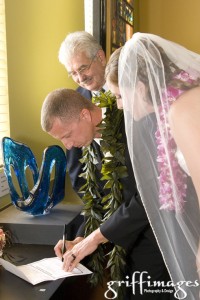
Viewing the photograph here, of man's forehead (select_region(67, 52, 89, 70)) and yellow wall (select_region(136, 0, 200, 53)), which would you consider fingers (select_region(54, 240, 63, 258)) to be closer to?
man's forehead (select_region(67, 52, 89, 70))

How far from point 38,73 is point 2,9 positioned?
441 millimetres

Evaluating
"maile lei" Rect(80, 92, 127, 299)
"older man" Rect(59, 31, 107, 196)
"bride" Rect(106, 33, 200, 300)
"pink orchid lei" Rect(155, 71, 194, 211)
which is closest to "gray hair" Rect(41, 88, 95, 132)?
"maile lei" Rect(80, 92, 127, 299)

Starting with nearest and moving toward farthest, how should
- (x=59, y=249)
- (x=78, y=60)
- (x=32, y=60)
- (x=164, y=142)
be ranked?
(x=164, y=142) < (x=59, y=249) < (x=78, y=60) < (x=32, y=60)

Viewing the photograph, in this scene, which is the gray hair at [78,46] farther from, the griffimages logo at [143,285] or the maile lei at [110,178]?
the griffimages logo at [143,285]

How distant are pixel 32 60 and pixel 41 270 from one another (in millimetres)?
1192

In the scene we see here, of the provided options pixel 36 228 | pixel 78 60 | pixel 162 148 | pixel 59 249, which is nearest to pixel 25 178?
pixel 36 228

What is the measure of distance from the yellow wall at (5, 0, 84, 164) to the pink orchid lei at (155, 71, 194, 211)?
106 centimetres

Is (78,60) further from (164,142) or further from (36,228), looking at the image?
(164,142)

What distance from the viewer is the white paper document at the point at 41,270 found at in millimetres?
1263

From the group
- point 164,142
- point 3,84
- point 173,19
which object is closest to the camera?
point 164,142

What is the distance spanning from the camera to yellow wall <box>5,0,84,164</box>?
1949 mm

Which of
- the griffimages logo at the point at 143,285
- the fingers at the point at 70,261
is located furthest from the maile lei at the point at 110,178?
the fingers at the point at 70,261

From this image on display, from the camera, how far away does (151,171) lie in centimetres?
113

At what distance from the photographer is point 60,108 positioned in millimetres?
1416
